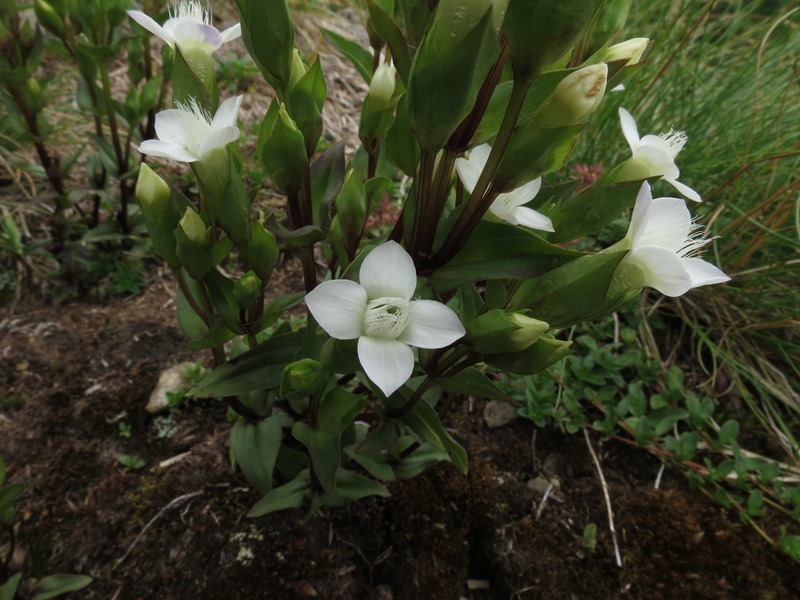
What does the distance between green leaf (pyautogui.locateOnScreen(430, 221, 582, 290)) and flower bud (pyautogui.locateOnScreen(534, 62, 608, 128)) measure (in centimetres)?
14

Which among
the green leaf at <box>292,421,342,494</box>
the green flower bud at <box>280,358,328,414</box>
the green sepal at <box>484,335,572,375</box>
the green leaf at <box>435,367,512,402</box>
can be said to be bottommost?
the green leaf at <box>292,421,342,494</box>

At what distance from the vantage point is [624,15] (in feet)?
2.29

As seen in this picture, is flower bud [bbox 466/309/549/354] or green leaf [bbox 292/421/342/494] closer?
flower bud [bbox 466/309/549/354]

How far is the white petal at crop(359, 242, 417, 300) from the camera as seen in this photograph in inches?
24.5

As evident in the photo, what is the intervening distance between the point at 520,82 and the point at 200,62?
1.60 ft

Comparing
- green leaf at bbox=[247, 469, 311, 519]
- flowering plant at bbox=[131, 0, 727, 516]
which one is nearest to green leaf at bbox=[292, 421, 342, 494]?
flowering plant at bbox=[131, 0, 727, 516]

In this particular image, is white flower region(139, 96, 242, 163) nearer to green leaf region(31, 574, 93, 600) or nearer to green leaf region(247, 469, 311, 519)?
green leaf region(247, 469, 311, 519)

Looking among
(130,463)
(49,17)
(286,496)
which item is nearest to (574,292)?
(286,496)

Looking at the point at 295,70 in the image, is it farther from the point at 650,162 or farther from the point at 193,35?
the point at 650,162

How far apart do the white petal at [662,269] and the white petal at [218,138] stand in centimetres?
51

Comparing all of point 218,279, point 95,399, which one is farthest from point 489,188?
point 95,399

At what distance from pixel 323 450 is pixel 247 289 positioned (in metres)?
0.29

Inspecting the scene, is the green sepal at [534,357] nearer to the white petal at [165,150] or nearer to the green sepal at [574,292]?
the green sepal at [574,292]

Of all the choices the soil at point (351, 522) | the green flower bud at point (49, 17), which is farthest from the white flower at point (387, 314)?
the green flower bud at point (49, 17)
